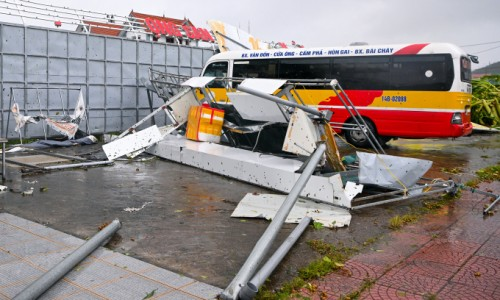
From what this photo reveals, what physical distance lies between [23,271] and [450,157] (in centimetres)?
1087

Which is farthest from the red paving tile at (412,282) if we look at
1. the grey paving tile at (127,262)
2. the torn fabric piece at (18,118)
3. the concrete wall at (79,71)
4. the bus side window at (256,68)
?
the bus side window at (256,68)

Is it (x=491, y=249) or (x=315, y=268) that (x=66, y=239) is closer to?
(x=315, y=268)

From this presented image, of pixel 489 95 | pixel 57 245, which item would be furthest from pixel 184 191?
pixel 489 95

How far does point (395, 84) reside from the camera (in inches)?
510

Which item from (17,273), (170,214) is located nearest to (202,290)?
(17,273)

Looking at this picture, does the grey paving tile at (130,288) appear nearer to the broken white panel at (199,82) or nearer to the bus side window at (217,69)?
the broken white panel at (199,82)

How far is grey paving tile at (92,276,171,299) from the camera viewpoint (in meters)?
3.52

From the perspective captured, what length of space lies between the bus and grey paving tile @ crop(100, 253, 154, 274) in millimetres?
8064

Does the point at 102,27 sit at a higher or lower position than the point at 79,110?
higher

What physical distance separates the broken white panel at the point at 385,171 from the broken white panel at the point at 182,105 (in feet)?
15.9

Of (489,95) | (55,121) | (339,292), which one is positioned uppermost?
(489,95)

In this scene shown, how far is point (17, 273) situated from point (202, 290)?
5.12ft

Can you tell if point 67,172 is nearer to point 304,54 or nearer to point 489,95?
point 304,54

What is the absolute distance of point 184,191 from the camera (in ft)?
23.8
